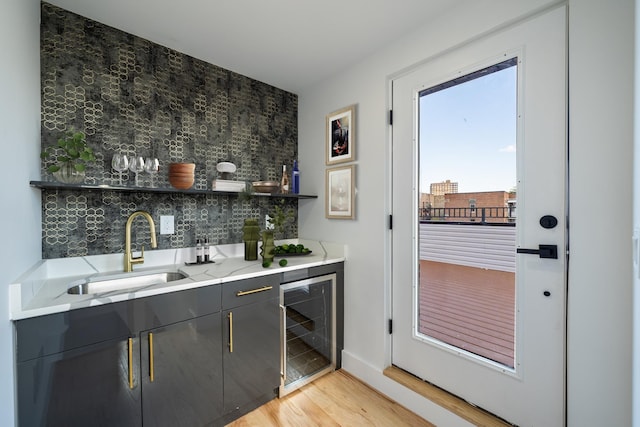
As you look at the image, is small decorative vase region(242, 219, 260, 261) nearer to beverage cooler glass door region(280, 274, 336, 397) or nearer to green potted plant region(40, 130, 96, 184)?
beverage cooler glass door region(280, 274, 336, 397)

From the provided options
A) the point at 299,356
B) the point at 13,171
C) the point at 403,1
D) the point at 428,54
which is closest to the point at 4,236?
the point at 13,171

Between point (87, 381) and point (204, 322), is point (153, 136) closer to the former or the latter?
point (204, 322)

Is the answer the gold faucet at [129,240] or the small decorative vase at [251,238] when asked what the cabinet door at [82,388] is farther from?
the small decorative vase at [251,238]

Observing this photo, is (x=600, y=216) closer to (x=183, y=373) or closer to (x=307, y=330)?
(x=307, y=330)

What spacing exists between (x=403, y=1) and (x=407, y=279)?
66.7 inches

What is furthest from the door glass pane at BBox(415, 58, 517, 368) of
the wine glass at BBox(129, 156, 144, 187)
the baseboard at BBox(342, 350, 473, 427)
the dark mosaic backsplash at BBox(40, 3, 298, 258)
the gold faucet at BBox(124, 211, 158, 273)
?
the wine glass at BBox(129, 156, 144, 187)

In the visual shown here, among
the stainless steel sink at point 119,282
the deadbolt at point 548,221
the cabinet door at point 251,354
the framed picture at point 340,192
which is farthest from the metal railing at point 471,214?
the stainless steel sink at point 119,282

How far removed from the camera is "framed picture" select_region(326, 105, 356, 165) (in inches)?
86.3

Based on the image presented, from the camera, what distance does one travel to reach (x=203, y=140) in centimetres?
220

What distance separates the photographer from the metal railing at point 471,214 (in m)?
1.47

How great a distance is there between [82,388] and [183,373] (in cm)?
42

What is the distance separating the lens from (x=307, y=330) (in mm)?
2131

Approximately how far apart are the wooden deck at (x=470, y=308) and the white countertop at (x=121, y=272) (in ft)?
2.43

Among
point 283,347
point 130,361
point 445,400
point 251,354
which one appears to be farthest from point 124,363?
point 445,400
